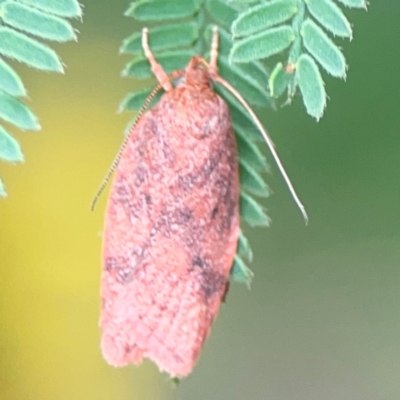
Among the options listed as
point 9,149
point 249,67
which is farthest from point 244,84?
point 9,149

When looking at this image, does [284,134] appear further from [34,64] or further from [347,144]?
[34,64]

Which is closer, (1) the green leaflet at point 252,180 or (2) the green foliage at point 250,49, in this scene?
(2) the green foliage at point 250,49

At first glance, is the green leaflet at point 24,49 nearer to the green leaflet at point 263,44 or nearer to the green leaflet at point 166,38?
the green leaflet at point 166,38

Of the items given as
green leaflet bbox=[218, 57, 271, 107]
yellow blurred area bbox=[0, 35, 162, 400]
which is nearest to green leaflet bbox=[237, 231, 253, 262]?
green leaflet bbox=[218, 57, 271, 107]

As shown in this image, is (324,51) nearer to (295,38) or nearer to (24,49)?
(295,38)

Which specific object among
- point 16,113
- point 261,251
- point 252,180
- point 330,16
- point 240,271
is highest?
point 330,16

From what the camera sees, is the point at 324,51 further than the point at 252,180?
No

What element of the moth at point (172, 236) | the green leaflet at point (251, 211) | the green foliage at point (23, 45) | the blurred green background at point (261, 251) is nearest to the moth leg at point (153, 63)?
the moth at point (172, 236)
